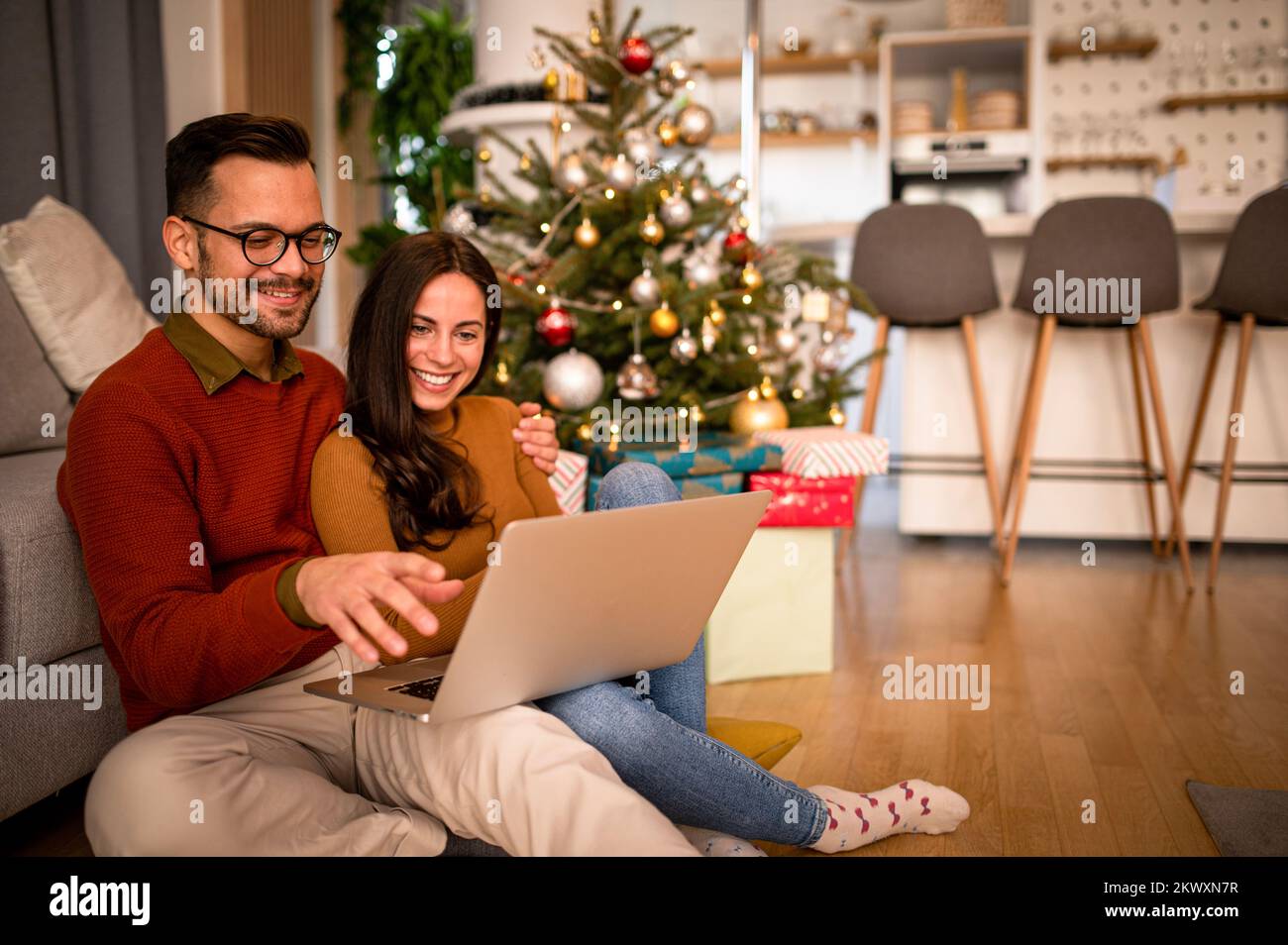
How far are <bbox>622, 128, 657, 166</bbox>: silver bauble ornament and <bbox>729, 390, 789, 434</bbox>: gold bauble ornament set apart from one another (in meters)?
0.55

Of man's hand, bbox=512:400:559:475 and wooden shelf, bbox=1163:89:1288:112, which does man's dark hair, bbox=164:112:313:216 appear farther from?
wooden shelf, bbox=1163:89:1288:112

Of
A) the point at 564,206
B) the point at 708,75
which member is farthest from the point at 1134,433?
the point at 708,75

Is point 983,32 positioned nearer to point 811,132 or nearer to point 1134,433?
point 811,132

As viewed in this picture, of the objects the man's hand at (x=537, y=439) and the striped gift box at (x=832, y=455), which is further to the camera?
the striped gift box at (x=832, y=455)

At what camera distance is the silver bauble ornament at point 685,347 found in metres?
2.37

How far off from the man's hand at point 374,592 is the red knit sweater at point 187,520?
0.07 m

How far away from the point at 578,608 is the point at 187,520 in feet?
1.26

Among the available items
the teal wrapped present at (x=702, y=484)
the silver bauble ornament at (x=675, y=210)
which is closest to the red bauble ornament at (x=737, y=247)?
the silver bauble ornament at (x=675, y=210)

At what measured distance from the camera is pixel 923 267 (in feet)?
10.2

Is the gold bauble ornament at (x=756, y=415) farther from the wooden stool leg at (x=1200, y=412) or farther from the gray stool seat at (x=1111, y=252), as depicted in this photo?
the wooden stool leg at (x=1200, y=412)

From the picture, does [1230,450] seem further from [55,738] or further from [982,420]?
[55,738]

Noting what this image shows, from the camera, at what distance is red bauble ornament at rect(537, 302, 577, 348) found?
7.68ft

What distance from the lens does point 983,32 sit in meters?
5.18
